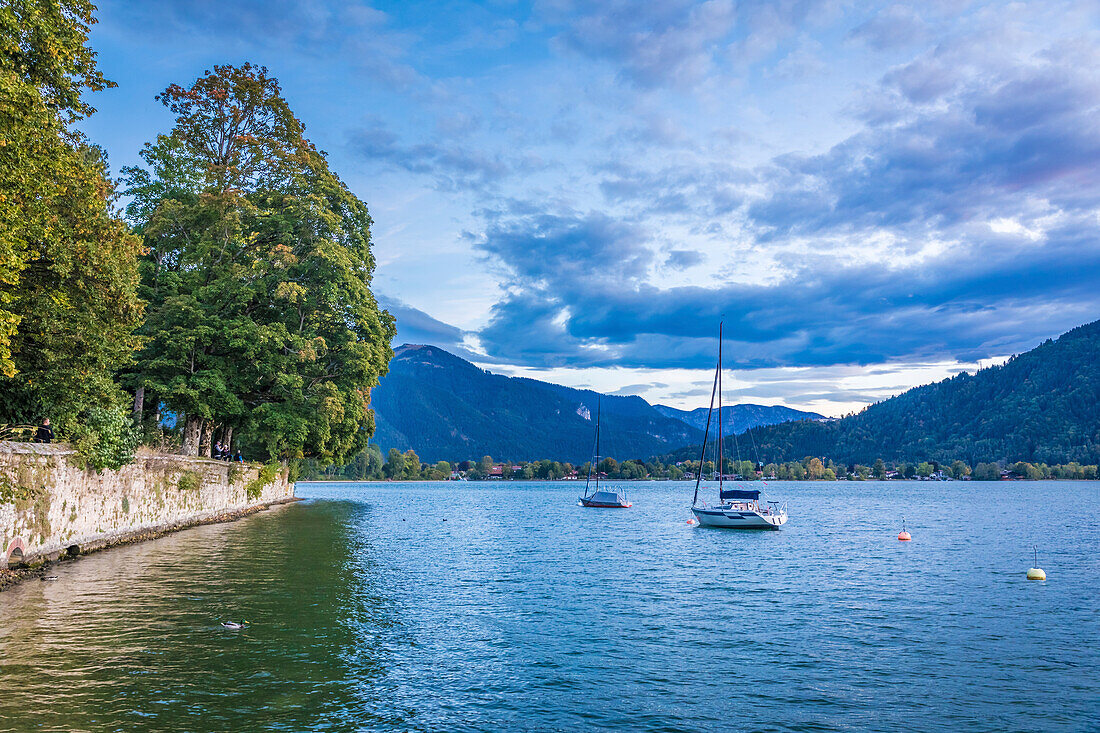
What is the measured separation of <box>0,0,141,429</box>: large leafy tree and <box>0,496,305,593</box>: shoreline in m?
3.88

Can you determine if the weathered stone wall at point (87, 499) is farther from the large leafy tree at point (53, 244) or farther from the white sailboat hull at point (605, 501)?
the white sailboat hull at point (605, 501)

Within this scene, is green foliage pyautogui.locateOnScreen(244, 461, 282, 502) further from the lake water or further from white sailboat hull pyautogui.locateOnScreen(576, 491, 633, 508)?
white sailboat hull pyautogui.locateOnScreen(576, 491, 633, 508)

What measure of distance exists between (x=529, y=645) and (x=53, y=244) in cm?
1421

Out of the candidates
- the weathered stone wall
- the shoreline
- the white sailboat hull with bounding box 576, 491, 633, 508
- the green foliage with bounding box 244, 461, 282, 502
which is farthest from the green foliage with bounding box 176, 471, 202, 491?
the white sailboat hull with bounding box 576, 491, 633, 508

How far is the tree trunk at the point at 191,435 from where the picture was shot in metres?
A: 35.8

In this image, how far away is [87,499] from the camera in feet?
69.9

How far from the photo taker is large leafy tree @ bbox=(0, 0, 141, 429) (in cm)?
1423

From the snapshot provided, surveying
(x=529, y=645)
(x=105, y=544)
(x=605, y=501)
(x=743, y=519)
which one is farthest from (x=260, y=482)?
(x=605, y=501)

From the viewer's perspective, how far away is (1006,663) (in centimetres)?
1309

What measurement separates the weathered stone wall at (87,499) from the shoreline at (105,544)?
8 centimetres

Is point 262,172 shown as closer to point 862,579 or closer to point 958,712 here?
point 862,579

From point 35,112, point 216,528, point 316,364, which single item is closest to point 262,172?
point 316,364

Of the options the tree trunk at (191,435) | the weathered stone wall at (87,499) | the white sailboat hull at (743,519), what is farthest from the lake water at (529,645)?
the white sailboat hull at (743,519)

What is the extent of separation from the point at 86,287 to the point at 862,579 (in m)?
25.7
